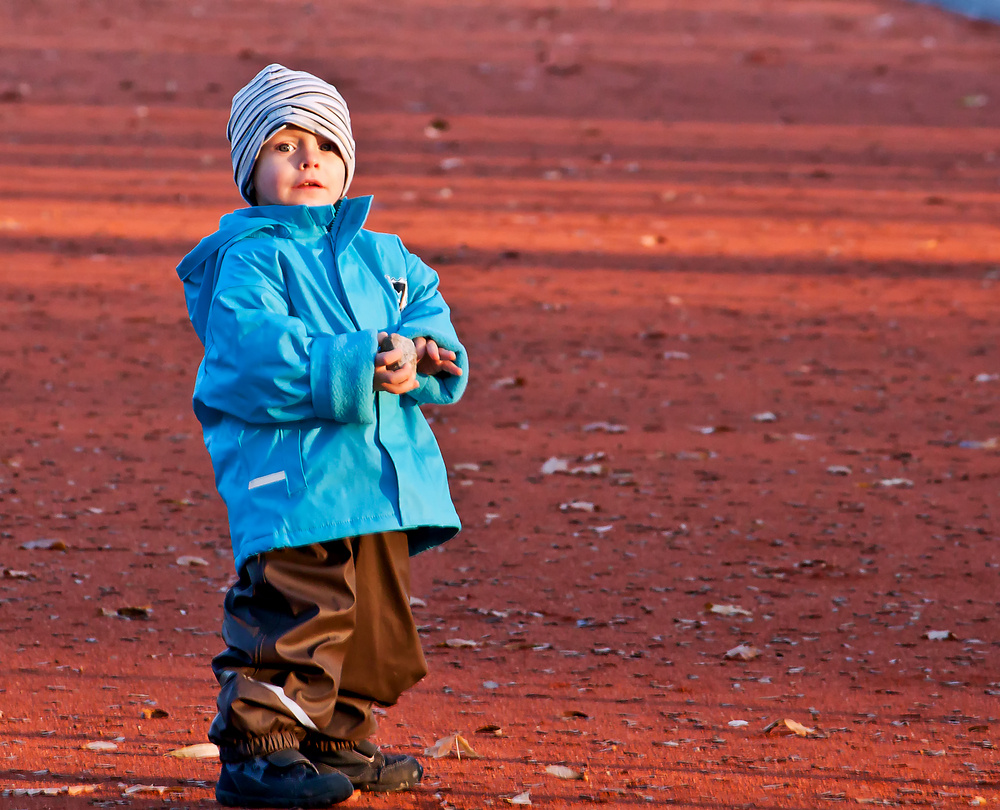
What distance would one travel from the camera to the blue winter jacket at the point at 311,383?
321cm

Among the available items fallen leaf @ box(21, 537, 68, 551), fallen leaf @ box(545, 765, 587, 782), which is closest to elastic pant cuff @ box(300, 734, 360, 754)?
fallen leaf @ box(545, 765, 587, 782)

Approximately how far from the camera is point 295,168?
11.3ft

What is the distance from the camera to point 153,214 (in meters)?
14.3


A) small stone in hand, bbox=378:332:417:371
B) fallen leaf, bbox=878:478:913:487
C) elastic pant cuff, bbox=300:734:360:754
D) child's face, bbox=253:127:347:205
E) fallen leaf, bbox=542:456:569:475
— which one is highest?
child's face, bbox=253:127:347:205

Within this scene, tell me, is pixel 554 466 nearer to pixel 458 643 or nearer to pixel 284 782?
pixel 458 643

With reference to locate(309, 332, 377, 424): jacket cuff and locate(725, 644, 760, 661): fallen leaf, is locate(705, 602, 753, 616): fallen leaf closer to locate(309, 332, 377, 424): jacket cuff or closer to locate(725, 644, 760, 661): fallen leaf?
locate(725, 644, 760, 661): fallen leaf

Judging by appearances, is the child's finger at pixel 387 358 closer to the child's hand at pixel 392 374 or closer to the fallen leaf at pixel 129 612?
the child's hand at pixel 392 374

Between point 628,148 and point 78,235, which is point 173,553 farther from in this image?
point 628,148

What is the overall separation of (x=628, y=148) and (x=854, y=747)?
14.3 metres

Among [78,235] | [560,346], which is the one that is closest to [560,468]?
[560,346]

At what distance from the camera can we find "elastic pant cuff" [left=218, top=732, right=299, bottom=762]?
338cm

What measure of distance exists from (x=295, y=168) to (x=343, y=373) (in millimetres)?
564

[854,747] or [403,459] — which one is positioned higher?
[403,459]

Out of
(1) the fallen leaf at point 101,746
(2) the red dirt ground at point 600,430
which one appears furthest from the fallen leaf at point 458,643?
(1) the fallen leaf at point 101,746
